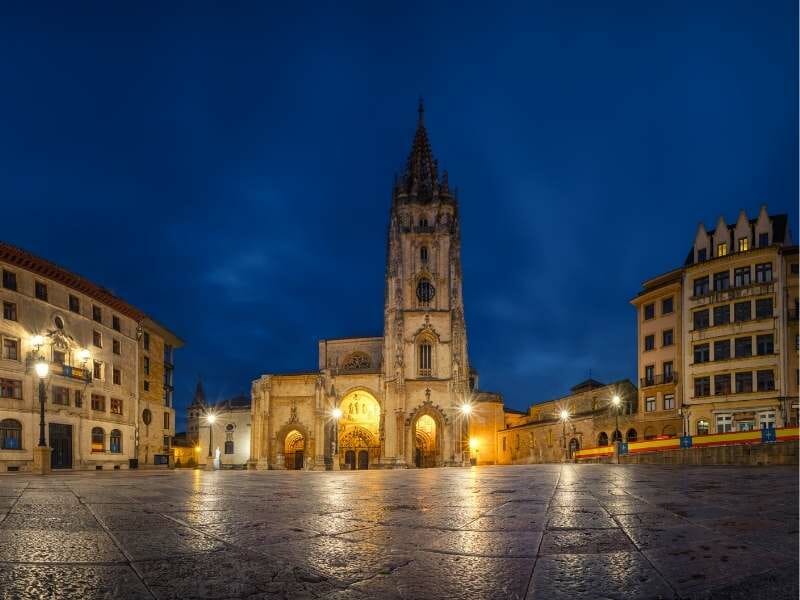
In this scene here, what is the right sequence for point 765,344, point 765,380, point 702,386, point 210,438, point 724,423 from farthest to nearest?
1. point 210,438
2. point 702,386
3. point 724,423
4. point 765,344
5. point 765,380

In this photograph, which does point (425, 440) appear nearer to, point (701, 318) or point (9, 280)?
point (701, 318)

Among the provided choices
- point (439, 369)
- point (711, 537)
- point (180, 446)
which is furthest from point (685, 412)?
point (180, 446)

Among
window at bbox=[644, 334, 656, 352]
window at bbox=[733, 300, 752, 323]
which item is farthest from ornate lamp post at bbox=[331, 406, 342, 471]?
window at bbox=[733, 300, 752, 323]

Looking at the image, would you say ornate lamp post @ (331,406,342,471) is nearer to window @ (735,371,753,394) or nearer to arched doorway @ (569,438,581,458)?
arched doorway @ (569,438,581,458)

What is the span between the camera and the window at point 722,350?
4812cm

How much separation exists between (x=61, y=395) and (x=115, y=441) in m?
7.77

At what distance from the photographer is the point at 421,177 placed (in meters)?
74.4

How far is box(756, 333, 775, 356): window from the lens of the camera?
45.9 metres

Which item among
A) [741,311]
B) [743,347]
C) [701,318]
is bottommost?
[743,347]

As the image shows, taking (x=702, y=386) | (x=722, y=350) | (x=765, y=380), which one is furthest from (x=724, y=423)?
(x=722, y=350)

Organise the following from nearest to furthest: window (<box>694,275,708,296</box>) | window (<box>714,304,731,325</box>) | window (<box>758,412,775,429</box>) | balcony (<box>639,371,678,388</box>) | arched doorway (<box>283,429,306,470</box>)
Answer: window (<box>758,412,775,429</box>)
window (<box>714,304,731,325</box>)
window (<box>694,275,708,296</box>)
balcony (<box>639,371,678,388</box>)
arched doorway (<box>283,429,306,470</box>)

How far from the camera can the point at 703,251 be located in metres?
51.6

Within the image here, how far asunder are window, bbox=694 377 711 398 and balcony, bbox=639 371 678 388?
68.0 inches

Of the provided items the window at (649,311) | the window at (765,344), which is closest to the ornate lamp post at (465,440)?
the window at (649,311)
